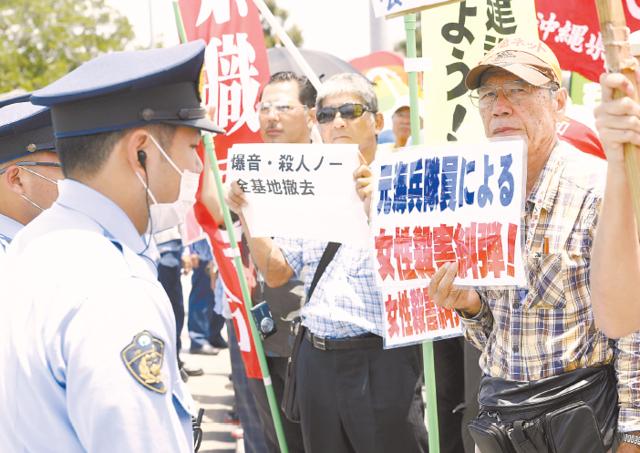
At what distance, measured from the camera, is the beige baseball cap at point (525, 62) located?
258 cm

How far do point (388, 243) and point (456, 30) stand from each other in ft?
4.06

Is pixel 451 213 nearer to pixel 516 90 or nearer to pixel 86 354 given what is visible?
pixel 516 90

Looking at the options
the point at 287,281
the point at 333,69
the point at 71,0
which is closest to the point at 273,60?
the point at 333,69

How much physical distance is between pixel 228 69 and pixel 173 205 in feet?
8.52

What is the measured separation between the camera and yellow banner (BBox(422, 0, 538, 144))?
346cm

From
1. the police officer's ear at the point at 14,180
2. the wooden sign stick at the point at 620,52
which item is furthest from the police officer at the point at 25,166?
the wooden sign stick at the point at 620,52

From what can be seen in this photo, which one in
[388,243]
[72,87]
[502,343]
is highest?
[72,87]

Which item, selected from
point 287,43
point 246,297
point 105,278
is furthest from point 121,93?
point 246,297

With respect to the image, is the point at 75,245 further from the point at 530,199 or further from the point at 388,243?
the point at 530,199

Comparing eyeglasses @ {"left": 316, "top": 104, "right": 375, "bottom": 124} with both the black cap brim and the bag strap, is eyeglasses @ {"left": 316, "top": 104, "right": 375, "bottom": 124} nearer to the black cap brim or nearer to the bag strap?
the bag strap

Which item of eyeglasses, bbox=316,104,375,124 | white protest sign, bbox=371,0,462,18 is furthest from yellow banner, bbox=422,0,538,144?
white protest sign, bbox=371,0,462,18

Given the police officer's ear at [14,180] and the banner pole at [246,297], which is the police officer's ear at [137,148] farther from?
the banner pole at [246,297]

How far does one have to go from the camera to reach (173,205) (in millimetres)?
2035

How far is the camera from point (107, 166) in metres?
1.84
